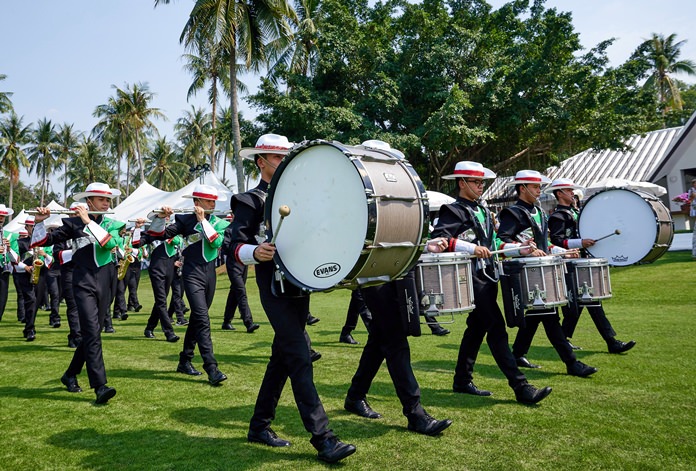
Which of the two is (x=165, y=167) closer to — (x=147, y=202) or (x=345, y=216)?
(x=147, y=202)

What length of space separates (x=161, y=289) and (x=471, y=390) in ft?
21.1

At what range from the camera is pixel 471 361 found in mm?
5883

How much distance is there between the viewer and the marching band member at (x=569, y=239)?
7457 mm

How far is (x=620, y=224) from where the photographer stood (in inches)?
304

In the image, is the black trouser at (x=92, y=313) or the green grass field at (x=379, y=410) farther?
the black trouser at (x=92, y=313)

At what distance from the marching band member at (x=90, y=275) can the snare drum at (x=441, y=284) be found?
327 centimetres

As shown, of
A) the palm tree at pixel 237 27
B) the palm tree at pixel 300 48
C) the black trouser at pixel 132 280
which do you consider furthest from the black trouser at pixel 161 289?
the palm tree at pixel 300 48

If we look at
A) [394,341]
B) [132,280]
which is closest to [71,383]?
[394,341]

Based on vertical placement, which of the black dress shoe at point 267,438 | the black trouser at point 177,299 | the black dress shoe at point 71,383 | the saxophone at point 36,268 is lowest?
the black dress shoe at point 267,438

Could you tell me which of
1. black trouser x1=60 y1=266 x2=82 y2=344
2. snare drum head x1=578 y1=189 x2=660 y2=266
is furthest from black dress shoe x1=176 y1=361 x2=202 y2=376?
snare drum head x1=578 y1=189 x2=660 y2=266

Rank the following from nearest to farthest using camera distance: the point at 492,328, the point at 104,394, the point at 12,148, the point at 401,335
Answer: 1. the point at 401,335
2. the point at 492,328
3. the point at 104,394
4. the point at 12,148

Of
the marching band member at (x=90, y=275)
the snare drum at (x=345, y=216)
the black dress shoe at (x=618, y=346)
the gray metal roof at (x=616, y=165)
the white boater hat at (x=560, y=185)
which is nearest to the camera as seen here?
the snare drum at (x=345, y=216)

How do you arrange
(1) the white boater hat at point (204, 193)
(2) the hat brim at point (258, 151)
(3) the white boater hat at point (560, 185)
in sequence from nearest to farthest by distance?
(2) the hat brim at point (258, 151) → (1) the white boater hat at point (204, 193) → (3) the white boater hat at point (560, 185)

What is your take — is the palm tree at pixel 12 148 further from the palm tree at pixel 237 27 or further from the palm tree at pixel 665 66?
the palm tree at pixel 665 66
